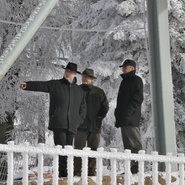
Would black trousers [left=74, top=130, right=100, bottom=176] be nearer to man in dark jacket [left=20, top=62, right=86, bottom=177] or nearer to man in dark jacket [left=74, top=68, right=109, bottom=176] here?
man in dark jacket [left=74, top=68, right=109, bottom=176]

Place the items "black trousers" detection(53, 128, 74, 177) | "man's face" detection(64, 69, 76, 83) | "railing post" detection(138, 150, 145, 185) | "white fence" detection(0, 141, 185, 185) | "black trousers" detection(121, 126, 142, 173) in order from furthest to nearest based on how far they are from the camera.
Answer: "black trousers" detection(121, 126, 142, 173)
"man's face" detection(64, 69, 76, 83)
"black trousers" detection(53, 128, 74, 177)
"railing post" detection(138, 150, 145, 185)
"white fence" detection(0, 141, 185, 185)

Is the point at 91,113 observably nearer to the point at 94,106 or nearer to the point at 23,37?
the point at 94,106

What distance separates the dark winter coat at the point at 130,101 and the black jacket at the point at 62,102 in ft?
2.13

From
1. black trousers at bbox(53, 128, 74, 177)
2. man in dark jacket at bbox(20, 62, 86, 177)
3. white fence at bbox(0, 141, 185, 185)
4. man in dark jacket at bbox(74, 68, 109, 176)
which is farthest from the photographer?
man in dark jacket at bbox(74, 68, 109, 176)

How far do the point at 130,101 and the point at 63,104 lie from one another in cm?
100

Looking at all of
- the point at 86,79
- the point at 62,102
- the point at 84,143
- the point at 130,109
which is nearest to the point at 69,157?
the point at 62,102

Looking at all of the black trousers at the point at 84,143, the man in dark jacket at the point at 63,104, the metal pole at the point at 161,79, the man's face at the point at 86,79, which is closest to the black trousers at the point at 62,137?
the man in dark jacket at the point at 63,104

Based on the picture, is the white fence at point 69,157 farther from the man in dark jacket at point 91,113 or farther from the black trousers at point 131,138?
the man in dark jacket at point 91,113

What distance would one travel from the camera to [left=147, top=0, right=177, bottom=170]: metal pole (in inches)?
372

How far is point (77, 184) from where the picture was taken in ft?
25.3

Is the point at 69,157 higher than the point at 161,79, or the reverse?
the point at 161,79

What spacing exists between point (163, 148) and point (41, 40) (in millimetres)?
8744

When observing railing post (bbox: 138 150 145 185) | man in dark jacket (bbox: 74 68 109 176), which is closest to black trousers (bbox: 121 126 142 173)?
man in dark jacket (bbox: 74 68 109 176)

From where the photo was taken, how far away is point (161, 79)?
952cm
